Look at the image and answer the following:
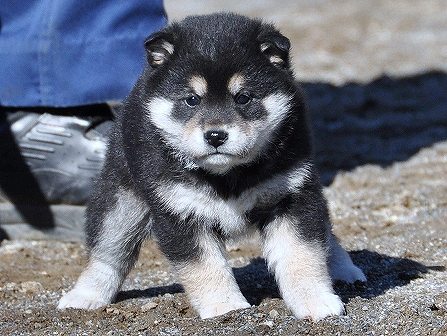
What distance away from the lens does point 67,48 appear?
6223 mm

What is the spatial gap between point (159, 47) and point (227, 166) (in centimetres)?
63

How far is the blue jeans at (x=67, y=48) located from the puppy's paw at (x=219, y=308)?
7.11 feet

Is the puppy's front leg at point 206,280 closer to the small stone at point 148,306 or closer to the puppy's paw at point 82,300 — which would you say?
the small stone at point 148,306

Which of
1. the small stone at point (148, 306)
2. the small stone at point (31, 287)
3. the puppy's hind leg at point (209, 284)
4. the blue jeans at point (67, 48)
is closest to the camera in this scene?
the puppy's hind leg at point (209, 284)

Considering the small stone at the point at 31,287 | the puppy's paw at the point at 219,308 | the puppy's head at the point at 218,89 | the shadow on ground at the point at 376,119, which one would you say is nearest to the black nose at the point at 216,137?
the puppy's head at the point at 218,89

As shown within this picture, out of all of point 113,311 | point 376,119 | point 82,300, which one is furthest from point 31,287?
point 376,119

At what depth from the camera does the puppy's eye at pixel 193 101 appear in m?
4.41

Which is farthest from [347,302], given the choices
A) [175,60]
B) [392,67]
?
[392,67]

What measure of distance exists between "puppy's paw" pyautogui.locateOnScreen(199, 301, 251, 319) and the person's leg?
6.43 ft

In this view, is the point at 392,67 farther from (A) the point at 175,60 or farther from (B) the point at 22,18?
(A) the point at 175,60

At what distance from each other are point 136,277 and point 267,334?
1491 mm

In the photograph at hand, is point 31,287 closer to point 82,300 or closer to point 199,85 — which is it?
point 82,300

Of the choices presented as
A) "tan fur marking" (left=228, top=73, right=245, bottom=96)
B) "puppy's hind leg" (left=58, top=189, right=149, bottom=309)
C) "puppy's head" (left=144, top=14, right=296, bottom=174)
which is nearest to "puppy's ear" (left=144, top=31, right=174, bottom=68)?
"puppy's head" (left=144, top=14, right=296, bottom=174)

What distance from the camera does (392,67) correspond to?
1062 centimetres
